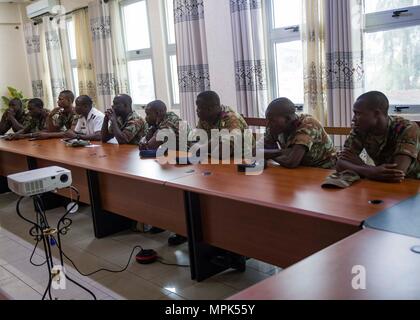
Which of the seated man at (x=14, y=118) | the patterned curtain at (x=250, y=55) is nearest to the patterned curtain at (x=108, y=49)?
the seated man at (x=14, y=118)

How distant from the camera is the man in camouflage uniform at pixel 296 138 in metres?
2.47

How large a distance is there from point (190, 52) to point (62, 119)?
1.60 meters

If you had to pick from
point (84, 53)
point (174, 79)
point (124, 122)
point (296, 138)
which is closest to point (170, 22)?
point (174, 79)

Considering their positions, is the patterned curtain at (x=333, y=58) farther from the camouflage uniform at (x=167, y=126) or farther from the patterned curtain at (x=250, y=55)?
the camouflage uniform at (x=167, y=126)

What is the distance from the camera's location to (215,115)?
3.08 m

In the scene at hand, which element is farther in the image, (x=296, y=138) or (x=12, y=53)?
(x=12, y=53)

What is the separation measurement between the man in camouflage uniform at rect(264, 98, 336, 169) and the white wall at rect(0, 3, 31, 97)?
6.46m

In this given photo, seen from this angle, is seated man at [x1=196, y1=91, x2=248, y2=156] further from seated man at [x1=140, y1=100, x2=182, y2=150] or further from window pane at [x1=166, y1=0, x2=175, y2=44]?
window pane at [x1=166, y1=0, x2=175, y2=44]

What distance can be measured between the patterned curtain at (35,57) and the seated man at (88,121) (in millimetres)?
3298

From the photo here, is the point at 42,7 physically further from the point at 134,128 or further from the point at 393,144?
the point at 393,144

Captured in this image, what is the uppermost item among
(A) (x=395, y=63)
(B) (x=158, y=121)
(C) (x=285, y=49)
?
(C) (x=285, y=49)

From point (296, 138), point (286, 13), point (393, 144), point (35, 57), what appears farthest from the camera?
point (35, 57)

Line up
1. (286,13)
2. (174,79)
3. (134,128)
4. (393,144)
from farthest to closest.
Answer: (174,79) < (286,13) < (134,128) < (393,144)

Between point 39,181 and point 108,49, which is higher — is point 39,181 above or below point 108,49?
below
